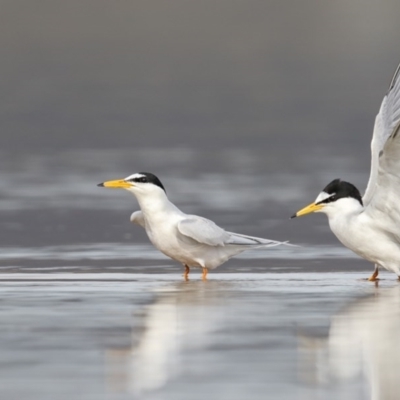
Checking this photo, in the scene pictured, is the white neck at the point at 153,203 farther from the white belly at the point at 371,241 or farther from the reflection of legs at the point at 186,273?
the white belly at the point at 371,241

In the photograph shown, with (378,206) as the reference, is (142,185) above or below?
above

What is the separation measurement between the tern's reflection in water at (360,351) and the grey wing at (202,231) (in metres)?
2.80

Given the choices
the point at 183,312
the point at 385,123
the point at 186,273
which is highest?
the point at 385,123

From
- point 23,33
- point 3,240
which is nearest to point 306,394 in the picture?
point 3,240

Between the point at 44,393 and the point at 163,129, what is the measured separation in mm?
25915

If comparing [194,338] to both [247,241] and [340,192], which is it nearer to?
[340,192]

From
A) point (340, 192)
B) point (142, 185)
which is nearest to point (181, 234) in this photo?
point (142, 185)

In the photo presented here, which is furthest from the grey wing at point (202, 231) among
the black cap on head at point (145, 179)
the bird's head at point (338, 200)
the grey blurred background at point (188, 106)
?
the grey blurred background at point (188, 106)

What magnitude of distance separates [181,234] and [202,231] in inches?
7.6

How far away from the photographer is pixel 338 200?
13.5 metres

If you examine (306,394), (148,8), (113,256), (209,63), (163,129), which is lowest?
(306,394)

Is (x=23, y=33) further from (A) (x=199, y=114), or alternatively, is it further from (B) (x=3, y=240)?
(B) (x=3, y=240)

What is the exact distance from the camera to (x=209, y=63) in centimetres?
4541

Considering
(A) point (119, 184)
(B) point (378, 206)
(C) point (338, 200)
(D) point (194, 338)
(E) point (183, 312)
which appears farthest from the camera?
(A) point (119, 184)
